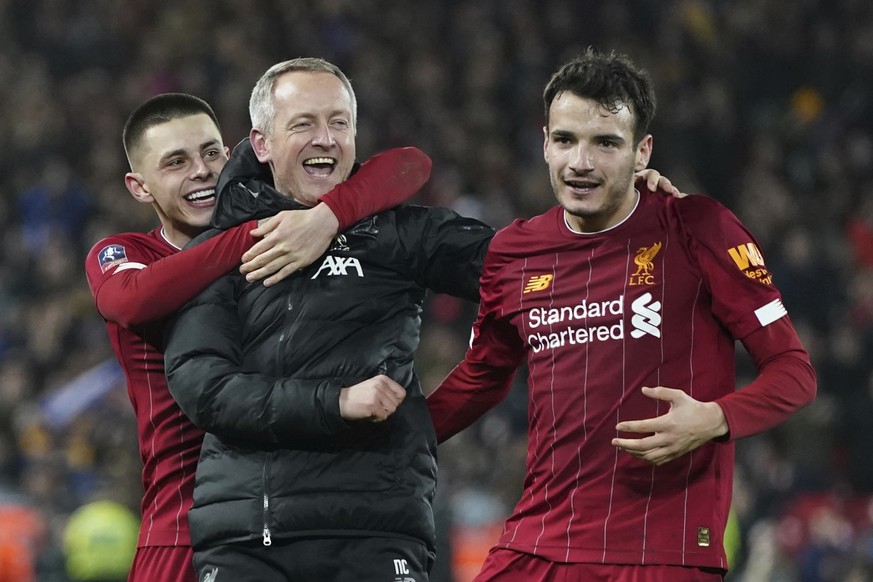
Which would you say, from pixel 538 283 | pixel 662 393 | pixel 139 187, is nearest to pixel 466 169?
pixel 139 187

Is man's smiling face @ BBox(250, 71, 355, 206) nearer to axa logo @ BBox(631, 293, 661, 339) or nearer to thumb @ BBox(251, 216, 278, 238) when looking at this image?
thumb @ BBox(251, 216, 278, 238)

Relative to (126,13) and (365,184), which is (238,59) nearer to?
(126,13)

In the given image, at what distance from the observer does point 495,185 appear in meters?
13.0

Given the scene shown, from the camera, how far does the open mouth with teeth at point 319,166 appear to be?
415 centimetres

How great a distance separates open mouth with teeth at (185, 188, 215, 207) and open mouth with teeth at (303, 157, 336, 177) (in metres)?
0.60

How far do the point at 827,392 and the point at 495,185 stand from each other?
356cm

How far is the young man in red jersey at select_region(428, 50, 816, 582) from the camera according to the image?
145 inches

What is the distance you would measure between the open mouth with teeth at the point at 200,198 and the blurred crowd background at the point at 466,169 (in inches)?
166

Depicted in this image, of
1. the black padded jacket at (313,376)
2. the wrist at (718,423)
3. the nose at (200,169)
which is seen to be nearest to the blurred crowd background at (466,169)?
the nose at (200,169)

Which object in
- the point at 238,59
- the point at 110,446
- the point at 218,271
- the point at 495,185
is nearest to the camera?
the point at 218,271

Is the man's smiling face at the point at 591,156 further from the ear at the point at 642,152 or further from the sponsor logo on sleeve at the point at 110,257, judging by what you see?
the sponsor logo on sleeve at the point at 110,257

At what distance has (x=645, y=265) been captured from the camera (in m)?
3.85

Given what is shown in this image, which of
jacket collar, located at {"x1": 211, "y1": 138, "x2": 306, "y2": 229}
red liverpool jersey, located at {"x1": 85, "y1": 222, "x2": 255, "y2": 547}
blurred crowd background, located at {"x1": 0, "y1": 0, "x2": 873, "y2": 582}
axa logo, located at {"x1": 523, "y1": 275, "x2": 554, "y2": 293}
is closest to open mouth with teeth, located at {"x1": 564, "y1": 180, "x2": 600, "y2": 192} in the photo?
axa logo, located at {"x1": 523, "y1": 275, "x2": 554, "y2": 293}

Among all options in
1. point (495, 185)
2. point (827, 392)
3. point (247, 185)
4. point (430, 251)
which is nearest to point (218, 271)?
point (247, 185)
